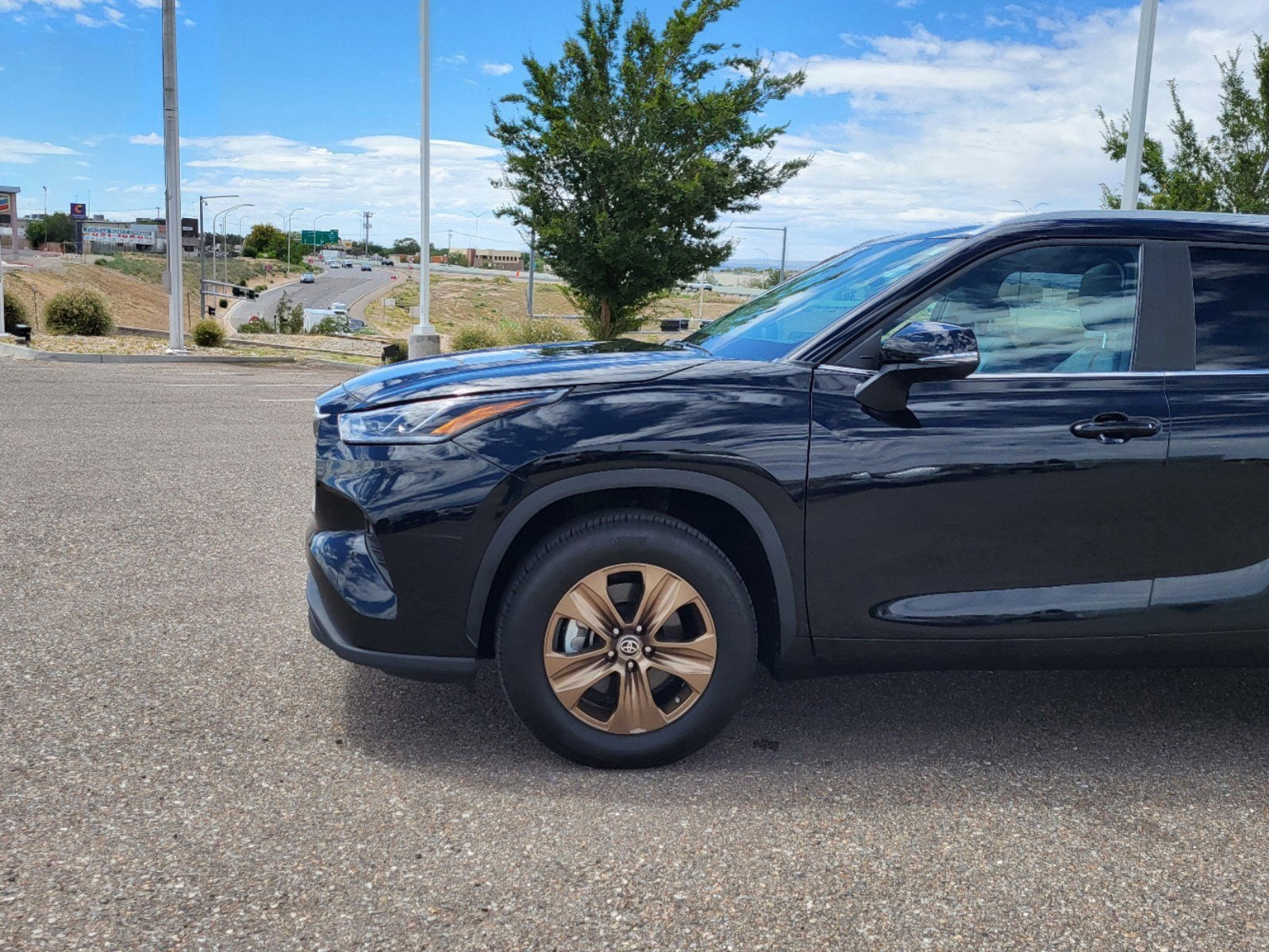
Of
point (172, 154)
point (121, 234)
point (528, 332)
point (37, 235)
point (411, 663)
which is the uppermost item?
point (121, 234)

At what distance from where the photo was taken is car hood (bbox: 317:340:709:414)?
347 cm

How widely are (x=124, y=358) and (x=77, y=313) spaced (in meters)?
6.38

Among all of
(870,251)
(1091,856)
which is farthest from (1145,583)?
(870,251)

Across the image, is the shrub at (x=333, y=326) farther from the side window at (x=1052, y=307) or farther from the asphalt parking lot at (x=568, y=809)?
the side window at (x=1052, y=307)

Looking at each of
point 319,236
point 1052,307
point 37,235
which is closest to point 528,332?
point 1052,307

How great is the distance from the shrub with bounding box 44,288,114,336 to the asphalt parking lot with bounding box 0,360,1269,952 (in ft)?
75.7

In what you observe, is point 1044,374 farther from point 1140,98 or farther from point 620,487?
point 1140,98

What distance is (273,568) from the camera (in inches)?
225

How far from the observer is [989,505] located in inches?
135

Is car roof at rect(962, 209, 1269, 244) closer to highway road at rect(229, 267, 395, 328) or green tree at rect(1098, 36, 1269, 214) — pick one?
green tree at rect(1098, 36, 1269, 214)

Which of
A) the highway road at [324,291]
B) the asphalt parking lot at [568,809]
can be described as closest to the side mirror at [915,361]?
the asphalt parking lot at [568,809]

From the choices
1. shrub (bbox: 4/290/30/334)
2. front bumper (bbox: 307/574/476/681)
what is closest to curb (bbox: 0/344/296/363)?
shrub (bbox: 4/290/30/334)

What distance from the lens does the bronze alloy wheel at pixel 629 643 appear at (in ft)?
10.9

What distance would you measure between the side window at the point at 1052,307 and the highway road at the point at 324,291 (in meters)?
65.9
